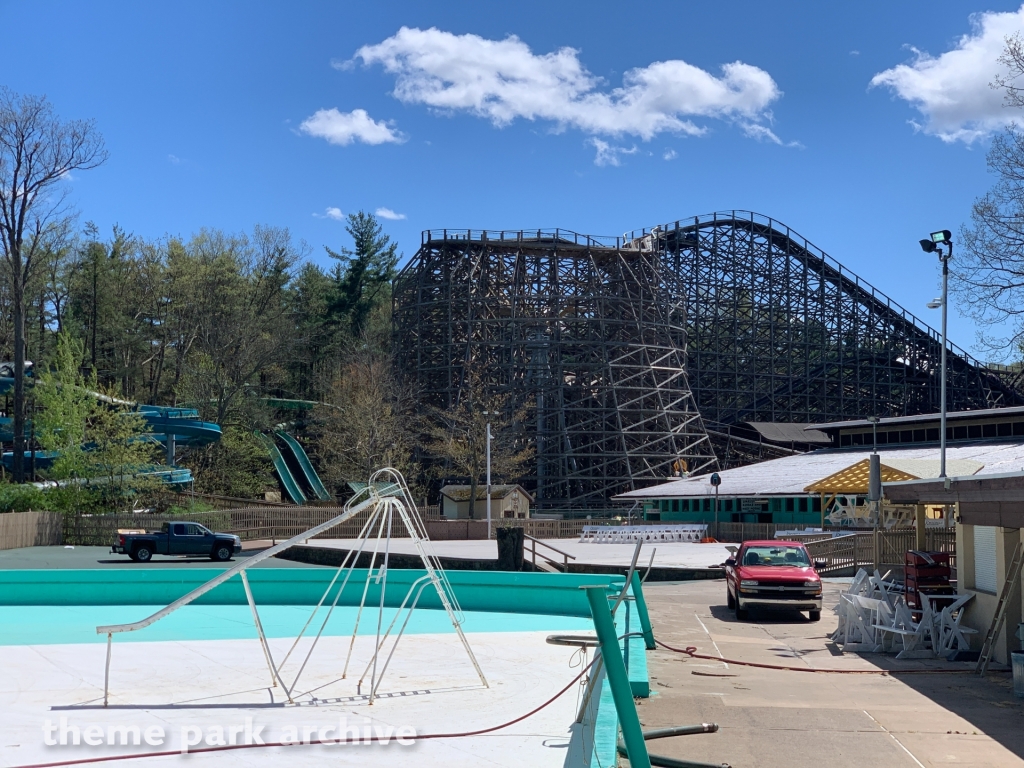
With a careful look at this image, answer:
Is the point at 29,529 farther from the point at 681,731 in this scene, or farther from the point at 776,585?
the point at 681,731

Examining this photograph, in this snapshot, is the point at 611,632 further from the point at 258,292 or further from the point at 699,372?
the point at 258,292

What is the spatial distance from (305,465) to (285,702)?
49.0 m

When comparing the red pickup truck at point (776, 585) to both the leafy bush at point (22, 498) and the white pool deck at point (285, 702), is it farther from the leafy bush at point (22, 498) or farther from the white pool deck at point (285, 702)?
the leafy bush at point (22, 498)

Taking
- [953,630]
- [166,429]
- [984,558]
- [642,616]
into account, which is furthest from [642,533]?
[984,558]

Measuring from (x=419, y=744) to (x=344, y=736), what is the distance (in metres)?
0.77

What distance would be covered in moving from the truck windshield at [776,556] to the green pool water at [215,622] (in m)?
3.54

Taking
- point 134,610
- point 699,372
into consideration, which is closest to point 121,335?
point 699,372

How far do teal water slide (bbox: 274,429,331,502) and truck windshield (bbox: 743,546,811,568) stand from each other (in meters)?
39.0

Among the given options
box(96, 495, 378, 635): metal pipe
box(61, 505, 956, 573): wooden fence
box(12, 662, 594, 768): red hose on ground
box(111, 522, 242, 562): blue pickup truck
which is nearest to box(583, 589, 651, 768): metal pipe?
box(12, 662, 594, 768): red hose on ground

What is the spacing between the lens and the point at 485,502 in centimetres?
4756

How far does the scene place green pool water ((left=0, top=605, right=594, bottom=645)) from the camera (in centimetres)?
1712

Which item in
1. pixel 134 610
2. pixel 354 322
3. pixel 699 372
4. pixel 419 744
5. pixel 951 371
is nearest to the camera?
pixel 419 744

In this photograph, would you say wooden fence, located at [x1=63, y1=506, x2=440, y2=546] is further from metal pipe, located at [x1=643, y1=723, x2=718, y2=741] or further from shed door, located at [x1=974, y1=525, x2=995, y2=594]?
metal pipe, located at [x1=643, y1=723, x2=718, y2=741]

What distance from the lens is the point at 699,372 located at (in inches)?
2477
